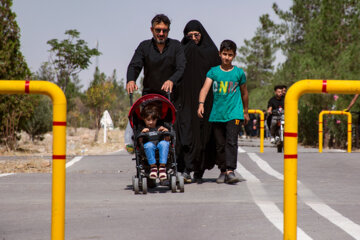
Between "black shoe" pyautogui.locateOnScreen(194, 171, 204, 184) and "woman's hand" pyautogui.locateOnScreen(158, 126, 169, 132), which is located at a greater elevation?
"woman's hand" pyautogui.locateOnScreen(158, 126, 169, 132)

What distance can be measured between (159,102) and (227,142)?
132 cm

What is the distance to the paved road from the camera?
5.62m

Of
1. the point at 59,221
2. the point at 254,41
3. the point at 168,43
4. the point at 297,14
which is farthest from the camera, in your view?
the point at 254,41

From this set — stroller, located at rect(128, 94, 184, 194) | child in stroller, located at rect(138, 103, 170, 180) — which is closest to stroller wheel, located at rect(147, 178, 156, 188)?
stroller, located at rect(128, 94, 184, 194)

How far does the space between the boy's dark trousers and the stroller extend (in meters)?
1.11

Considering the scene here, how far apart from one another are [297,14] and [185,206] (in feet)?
109

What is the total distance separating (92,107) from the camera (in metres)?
40.2

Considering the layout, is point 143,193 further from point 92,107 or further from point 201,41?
point 92,107

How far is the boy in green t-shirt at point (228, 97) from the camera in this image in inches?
370

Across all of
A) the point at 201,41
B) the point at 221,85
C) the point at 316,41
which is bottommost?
the point at 221,85

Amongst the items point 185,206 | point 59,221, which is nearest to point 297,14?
point 185,206

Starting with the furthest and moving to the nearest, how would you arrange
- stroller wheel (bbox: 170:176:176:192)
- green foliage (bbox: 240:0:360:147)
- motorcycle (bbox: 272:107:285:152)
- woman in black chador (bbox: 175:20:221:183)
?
1. green foliage (bbox: 240:0:360:147)
2. motorcycle (bbox: 272:107:285:152)
3. woman in black chador (bbox: 175:20:221:183)
4. stroller wheel (bbox: 170:176:176:192)

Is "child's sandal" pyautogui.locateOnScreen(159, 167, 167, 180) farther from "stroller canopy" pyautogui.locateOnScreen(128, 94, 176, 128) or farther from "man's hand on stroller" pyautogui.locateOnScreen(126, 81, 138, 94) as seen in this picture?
"man's hand on stroller" pyautogui.locateOnScreen(126, 81, 138, 94)

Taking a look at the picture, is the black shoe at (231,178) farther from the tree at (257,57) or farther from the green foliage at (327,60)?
the tree at (257,57)
